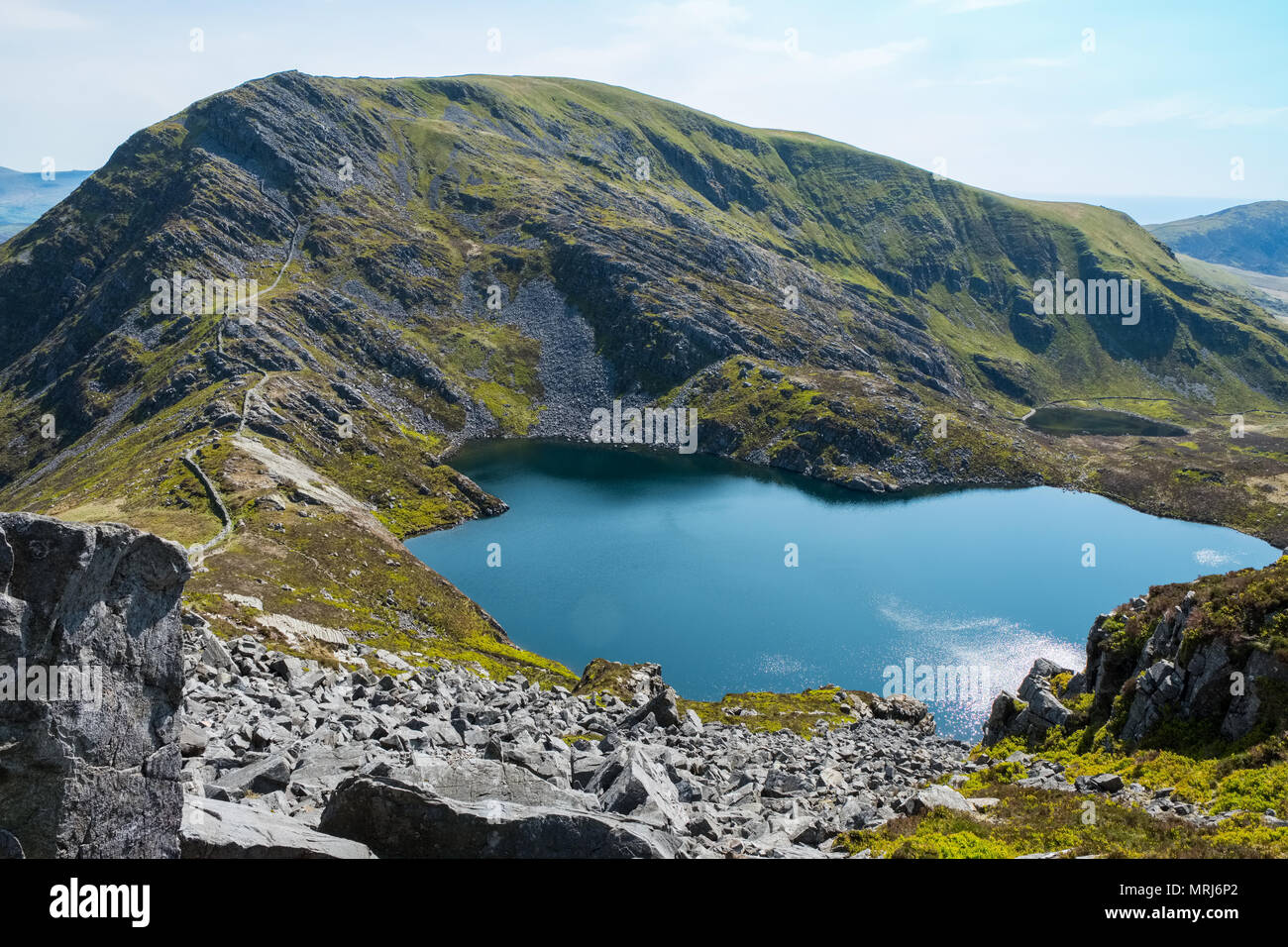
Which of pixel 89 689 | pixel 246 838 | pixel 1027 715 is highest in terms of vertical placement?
pixel 89 689

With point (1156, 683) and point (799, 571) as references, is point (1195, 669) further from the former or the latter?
point (799, 571)

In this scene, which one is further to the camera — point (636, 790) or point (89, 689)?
point (636, 790)

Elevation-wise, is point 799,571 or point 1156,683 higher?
point 1156,683

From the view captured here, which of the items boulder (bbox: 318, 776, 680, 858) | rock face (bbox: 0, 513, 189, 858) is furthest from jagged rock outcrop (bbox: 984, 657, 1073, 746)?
rock face (bbox: 0, 513, 189, 858)

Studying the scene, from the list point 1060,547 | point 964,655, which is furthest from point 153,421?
point 1060,547

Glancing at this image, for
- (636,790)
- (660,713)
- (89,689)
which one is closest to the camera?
(89,689)

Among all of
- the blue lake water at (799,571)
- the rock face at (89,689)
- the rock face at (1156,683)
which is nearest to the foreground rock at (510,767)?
the rock face at (89,689)

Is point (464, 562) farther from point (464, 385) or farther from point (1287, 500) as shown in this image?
point (1287, 500)

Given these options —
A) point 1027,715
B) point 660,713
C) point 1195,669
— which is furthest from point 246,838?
point 1027,715
